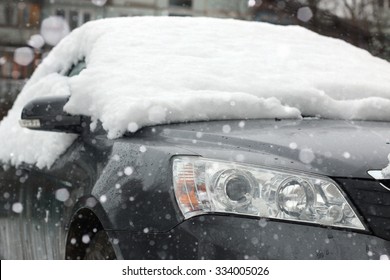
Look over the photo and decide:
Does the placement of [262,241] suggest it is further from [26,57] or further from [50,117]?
[26,57]

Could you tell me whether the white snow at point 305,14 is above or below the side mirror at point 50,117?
below

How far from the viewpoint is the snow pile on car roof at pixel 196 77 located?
2529mm

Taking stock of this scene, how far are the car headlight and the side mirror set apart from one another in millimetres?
867

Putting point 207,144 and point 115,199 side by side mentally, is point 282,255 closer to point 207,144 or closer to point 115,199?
point 207,144

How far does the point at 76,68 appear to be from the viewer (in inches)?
141

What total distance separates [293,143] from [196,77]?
88 cm

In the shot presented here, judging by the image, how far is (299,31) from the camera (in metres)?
3.95

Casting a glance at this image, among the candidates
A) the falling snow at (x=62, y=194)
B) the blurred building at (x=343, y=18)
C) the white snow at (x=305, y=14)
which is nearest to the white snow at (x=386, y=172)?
the falling snow at (x=62, y=194)

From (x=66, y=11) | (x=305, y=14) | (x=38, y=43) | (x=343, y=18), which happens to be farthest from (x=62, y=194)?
(x=66, y=11)

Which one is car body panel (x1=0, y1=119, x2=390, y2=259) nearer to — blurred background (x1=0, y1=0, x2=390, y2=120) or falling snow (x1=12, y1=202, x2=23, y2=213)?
falling snow (x1=12, y1=202, x2=23, y2=213)

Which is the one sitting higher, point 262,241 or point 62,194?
point 262,241

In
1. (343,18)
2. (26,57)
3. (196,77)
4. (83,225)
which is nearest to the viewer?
(83,225)

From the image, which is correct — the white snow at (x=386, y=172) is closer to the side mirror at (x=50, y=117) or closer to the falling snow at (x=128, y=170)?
the falling snow at (x=128, y=170)

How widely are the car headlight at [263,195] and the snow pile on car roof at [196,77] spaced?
1.57 ft
